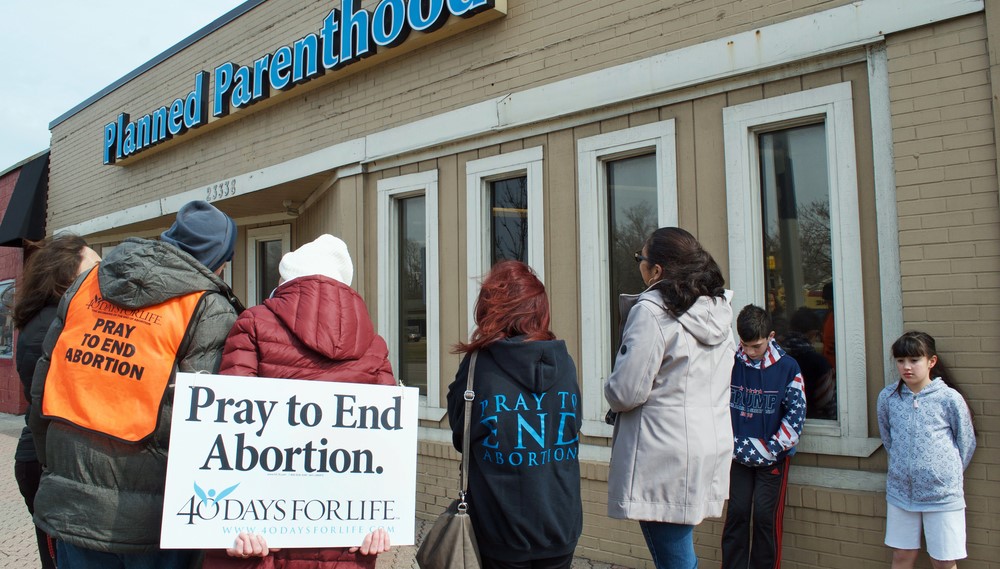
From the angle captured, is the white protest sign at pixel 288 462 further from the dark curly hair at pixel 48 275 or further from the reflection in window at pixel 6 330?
the reflection in window at pixel 6 330

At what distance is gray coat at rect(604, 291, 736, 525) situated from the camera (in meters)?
2.99

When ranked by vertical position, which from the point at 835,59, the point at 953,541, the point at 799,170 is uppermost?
the point at 835,59

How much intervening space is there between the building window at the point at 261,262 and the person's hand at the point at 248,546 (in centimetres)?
818

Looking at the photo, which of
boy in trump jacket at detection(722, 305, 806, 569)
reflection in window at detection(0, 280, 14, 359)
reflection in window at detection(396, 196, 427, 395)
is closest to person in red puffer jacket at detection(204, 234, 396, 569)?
boy in trump jacket at detection(722, 305, 806, 569)

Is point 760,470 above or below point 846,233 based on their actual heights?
below

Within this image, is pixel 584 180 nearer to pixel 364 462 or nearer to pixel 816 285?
pixel 816 285

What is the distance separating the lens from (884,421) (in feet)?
13.2

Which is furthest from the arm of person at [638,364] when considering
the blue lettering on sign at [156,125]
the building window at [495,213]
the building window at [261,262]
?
the blue lettering on sign at [156,125]

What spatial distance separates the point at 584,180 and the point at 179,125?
665 centimetres

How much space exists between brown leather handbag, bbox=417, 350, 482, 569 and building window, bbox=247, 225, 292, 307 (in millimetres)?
8122

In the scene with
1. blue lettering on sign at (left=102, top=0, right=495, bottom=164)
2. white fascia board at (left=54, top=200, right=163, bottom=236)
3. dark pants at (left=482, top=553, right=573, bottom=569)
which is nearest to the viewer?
dark pants at (left=482, top=553, right=573, bottom=569)

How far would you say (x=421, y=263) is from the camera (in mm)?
7086

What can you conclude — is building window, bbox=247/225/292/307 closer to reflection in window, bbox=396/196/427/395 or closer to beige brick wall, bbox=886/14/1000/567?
reflection in window, bbox=396/196/427/395

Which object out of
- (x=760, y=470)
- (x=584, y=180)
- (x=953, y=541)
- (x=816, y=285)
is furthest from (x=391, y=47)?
(x=953, y=541)
